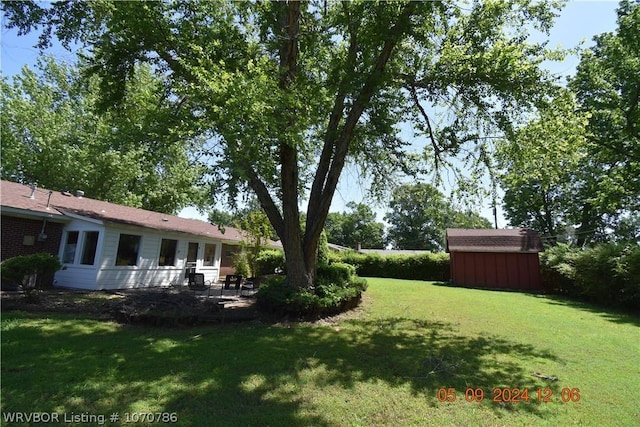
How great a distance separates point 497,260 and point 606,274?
829 cm

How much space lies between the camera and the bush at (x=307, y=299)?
8.61 metres

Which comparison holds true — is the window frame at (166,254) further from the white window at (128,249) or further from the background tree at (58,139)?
the background tree at (58,139)

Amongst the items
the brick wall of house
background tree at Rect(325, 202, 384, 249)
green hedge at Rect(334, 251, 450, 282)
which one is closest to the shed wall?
green hedge at Rect(334, 251, 450, 282)

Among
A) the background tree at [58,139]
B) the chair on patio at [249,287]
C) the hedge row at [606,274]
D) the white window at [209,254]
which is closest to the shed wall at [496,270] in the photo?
the hedge row at [606,274]

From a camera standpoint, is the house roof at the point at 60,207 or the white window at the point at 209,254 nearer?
the house roof at the point at 60,207

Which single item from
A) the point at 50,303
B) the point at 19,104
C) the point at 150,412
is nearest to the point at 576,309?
the point at 150,412

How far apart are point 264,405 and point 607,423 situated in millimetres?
3839

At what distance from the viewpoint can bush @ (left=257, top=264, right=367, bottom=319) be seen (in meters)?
8.61

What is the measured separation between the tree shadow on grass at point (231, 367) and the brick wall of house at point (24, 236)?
6.33 m

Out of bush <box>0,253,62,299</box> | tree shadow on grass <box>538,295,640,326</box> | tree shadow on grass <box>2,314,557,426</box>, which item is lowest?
tree shadow on grass <box>2,314,557,426</box>

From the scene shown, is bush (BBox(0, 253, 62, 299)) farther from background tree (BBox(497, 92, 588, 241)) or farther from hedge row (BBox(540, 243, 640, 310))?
hedge row (BBox(540, 243, 640, 310))

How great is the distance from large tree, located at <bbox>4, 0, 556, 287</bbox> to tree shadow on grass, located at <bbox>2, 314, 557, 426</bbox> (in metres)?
3.05

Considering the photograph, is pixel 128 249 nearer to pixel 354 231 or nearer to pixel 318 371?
pixel 318 371

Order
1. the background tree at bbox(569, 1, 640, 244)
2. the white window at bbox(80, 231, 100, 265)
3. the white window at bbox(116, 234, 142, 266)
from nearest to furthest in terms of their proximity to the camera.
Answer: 1. the white window at bbox(80, 231, 100, 265)
2. the white window at bbox(116, 234, 142, 266)
3. the background tree at bbox(569, 1, 640, 244)
